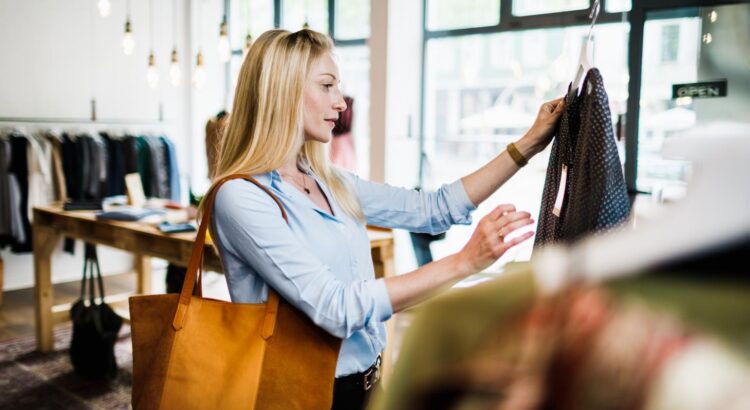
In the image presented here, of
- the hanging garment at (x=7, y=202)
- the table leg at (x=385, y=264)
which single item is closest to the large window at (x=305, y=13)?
the hanging garment at (x=7, y=202)

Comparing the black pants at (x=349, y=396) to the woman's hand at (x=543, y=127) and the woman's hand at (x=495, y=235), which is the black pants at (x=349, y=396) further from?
the woman's hand at (x=543, y=127)

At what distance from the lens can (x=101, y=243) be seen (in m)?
3.59

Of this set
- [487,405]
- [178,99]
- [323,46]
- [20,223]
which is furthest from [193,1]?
[487,405]

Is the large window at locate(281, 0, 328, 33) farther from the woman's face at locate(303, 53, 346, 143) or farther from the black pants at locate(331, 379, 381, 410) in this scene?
the black pants at locate(331, 379, 381, 410)

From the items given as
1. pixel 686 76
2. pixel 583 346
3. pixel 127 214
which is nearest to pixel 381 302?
pixel 583 346

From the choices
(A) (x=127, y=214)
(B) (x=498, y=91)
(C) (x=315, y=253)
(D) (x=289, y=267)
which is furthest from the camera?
(B) (x=498, y=91)

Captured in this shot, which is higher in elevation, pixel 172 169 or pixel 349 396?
pixel 172 169

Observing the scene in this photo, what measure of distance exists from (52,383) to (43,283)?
0.73 metres

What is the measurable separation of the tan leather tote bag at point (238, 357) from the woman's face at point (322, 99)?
0.73 feet

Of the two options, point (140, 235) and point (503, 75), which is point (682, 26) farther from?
point (140, 235)

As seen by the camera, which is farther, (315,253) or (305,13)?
(305,13)

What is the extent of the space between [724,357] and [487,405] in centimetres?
13

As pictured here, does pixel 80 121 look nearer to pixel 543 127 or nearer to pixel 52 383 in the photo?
pixel 52 383

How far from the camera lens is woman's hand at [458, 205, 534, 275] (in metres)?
1.01
